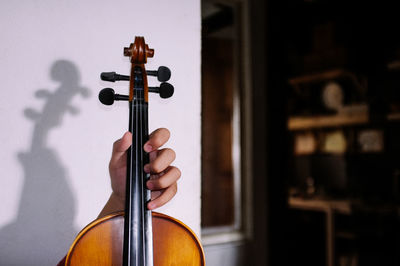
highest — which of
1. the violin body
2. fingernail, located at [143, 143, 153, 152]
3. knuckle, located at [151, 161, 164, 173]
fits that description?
fingernail, located at [143, 143, 153, 152]

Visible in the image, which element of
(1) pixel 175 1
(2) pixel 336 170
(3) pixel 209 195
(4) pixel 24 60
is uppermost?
(1) pixel 175 1

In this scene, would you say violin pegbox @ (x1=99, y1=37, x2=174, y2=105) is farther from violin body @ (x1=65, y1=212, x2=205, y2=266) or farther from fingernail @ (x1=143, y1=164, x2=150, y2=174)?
violin body @ (x1=65, y1=212, x2=205, y2=266)

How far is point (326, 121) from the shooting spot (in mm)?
3596

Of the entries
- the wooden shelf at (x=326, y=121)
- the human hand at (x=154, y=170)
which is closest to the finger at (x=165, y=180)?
the human hand at (x=154, y=170)

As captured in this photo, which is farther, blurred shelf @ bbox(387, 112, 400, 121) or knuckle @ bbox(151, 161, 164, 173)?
blurred shelf @ bbox(387, 112, 400, 121)

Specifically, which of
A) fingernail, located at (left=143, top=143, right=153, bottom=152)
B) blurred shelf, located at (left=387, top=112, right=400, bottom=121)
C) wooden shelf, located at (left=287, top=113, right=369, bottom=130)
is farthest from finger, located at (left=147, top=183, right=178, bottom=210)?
blurred shelf, located at (left=387, top=112, right=400, bottom=121)

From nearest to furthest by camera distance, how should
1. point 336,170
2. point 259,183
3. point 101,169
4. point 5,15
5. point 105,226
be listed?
point 105,226, point 5,15, point 101,169, point 259,183, point 336,170

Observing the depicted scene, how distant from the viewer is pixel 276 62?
211 centimetres

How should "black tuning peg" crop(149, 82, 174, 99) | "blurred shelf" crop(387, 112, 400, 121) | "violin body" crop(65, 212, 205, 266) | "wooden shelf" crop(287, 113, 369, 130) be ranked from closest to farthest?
1. "violin body" crop(65, 212, 205, 266)
2. "black tuning peg" crop(149, 82, 174, 99)
3. "blurred shelf" crop(387, 112, 400, 121)
4. "wooden shelf" crop(287, 113, 369, 130)

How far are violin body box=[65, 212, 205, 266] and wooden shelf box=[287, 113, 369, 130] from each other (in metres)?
2.49

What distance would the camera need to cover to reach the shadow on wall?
999mm

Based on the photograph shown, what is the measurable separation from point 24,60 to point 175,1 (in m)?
0.57

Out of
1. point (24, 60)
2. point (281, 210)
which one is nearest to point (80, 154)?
point (24, 60)

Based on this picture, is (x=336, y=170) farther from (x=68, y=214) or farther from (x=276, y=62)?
(x=68, y=214)
